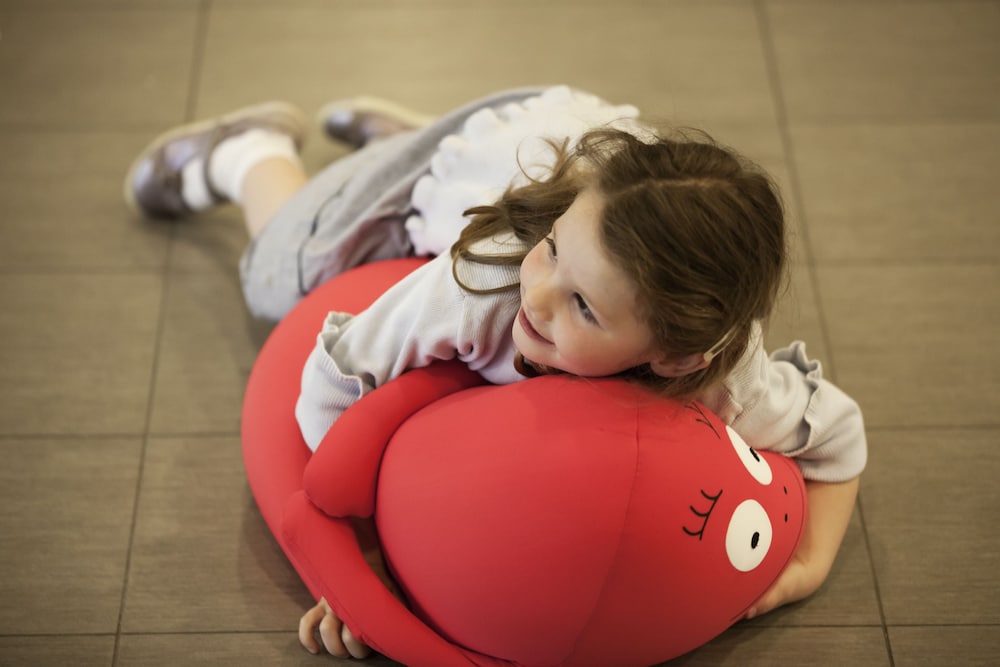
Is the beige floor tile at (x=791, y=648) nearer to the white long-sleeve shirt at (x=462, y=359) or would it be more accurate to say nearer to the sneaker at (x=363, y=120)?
the white long-sleeve shirt at (x=462, y=359)

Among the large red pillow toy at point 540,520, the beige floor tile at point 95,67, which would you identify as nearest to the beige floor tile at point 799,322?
the large red pillow toy at point 540,520

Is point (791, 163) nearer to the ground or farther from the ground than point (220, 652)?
farther from the ground

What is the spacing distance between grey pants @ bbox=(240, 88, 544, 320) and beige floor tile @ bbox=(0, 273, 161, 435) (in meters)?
0.23

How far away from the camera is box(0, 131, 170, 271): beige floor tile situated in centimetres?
150

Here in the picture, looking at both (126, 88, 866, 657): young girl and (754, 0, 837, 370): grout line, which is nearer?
(126, 88, 866, 657): young girl

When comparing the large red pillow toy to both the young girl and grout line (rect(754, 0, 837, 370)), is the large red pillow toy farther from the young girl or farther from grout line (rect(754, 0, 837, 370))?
grout line (rect(754, 0, 837, 370))

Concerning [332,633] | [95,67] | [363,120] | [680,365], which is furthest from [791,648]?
[95,67]

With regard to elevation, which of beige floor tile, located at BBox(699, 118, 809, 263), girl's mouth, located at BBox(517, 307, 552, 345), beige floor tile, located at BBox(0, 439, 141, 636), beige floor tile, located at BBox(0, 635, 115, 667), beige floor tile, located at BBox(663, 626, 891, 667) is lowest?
beige floor tile, located at BBox(0, 635, 115, 667)

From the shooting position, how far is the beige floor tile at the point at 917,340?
4.52 feet

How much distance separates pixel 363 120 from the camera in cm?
156

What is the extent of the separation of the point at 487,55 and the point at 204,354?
0.78 metres

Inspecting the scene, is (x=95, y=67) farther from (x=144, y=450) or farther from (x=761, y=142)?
(x=761, y=142)

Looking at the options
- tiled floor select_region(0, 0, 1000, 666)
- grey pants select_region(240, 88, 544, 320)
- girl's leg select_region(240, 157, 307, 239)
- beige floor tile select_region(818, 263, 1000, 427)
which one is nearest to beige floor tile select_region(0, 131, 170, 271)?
tiled floor select_region(0, 0, 1000, 666)

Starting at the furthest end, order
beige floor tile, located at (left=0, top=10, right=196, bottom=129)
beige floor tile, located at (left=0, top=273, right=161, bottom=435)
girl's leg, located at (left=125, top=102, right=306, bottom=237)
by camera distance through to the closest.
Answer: beige floor tile, located at (left=0, top=10, right=196, bottom=129), girl's leg, located at (left=125, top=102, right=306, bottom=237), beige floor tile, located at (left=0, top=273, right=161, bottom=435)
